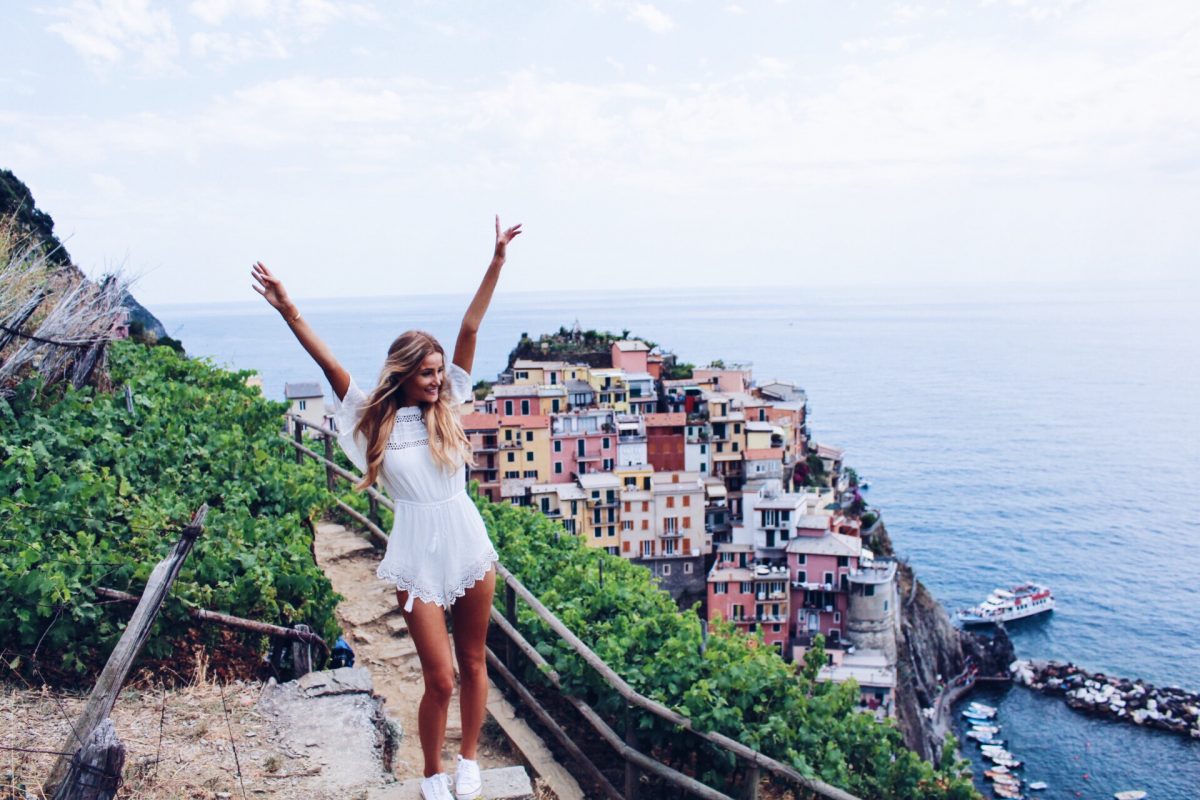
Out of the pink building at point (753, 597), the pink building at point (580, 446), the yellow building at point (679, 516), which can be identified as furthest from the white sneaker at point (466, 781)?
the pink building at point (580, 446)

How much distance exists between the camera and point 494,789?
3402mm

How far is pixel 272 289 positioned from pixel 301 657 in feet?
7.98

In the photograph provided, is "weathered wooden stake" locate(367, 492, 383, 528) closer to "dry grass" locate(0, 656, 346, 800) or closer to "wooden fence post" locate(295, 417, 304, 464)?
"wooden fence post" locate(295, 417, 304, 464)

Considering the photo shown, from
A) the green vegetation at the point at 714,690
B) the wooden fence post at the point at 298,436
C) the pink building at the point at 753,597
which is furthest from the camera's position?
the pink building at the point at 753,597

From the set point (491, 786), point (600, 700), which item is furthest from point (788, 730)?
point (491, 786)

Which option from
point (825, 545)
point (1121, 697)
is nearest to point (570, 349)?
point (825, 545)

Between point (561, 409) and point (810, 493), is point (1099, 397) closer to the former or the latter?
point (810, 493)

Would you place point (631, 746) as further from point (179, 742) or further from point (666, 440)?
point (666, 440)

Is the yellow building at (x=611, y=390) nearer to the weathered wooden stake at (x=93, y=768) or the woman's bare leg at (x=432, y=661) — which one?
the woman's bare leg at (x=432, y=661)

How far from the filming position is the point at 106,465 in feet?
19.7

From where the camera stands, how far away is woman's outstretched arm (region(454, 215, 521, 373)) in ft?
9.89

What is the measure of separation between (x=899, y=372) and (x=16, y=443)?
347 feet

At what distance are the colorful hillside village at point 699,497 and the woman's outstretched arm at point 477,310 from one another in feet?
79.4

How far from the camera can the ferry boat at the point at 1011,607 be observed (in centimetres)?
3653
